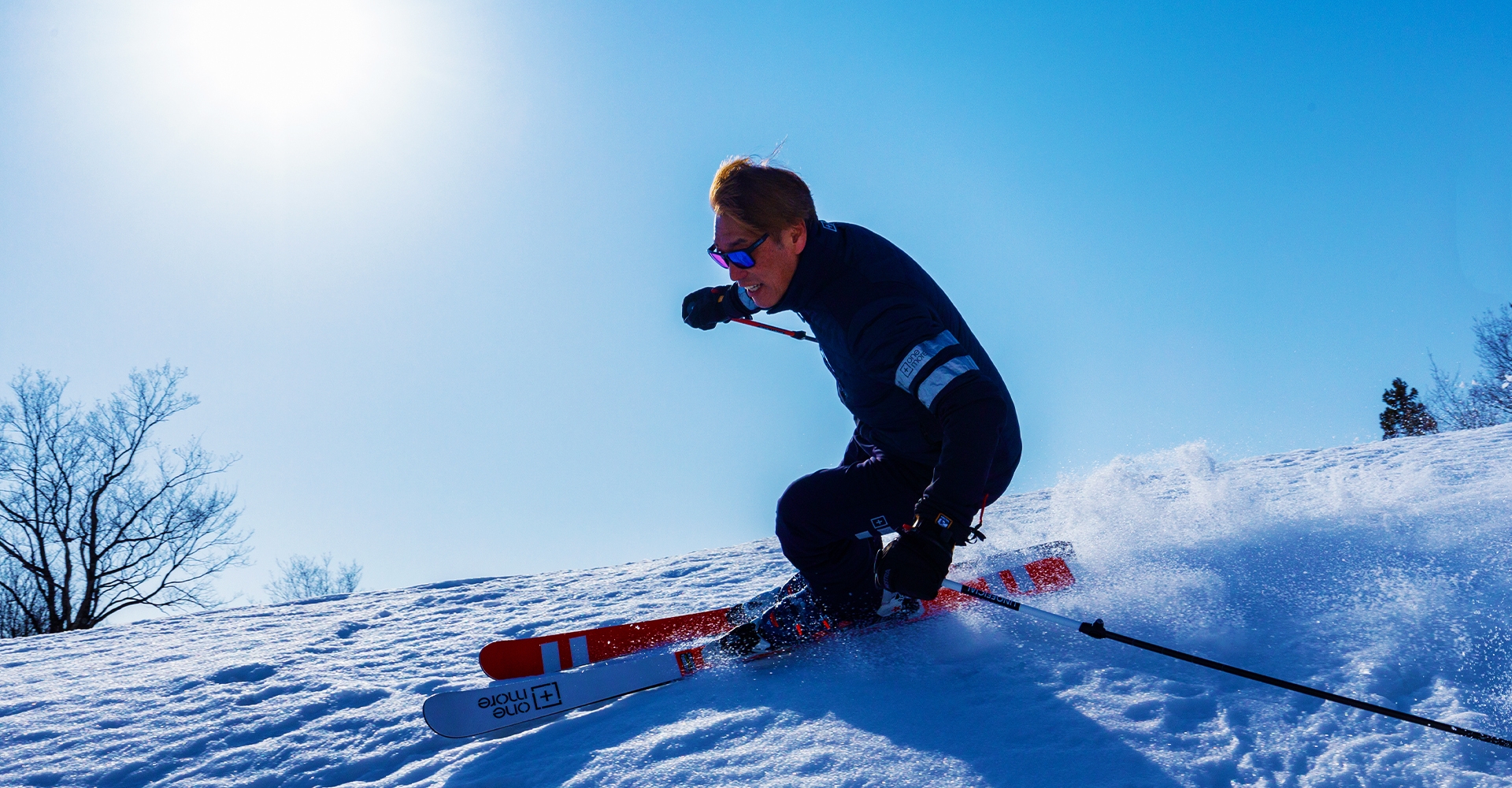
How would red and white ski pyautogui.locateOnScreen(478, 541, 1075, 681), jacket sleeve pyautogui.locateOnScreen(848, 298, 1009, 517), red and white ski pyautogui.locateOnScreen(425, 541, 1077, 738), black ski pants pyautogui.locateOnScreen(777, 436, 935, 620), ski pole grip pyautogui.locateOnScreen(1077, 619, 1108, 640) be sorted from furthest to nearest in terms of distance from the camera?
red and white ski pyautogui.locateOnScreen(478, 541, 1075, 681)
black ski pants pyautogui.locateOnScreen(777, 436, 935, 620)
red and white ski pyautogui.locateOnScreen(425, 541, 1077, 738)
jacket sleeve pyautogui.locateOnScreen(848, 298, 1009, 517)
ski pole grip pyautogui.locateOnScreen(1077, 619, 1108, 640)

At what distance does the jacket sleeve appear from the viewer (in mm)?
2287

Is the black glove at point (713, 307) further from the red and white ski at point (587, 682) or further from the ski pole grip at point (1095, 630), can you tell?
the ski pole grip at point (1095, 630)

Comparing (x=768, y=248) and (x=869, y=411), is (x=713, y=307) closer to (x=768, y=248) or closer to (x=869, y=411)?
(x=768, y=248)

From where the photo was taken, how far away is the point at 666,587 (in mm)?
5266

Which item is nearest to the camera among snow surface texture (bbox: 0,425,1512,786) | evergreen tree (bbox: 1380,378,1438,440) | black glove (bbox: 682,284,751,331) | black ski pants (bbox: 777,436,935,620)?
snow surface texture (bbox: 0,425,1512,786)

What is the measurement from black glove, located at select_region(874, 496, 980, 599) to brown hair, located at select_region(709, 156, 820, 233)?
103 centimetres

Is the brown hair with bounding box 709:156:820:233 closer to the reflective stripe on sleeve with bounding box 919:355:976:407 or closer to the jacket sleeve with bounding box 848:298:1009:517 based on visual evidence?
the jacket sleeve with bounding box 848:298:1009:517

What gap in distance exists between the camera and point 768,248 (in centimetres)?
264

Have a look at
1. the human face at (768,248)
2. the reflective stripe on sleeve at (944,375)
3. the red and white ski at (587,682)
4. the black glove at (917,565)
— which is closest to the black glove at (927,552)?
the black glove at (917,565)

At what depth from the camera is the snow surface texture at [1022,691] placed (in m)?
1.83

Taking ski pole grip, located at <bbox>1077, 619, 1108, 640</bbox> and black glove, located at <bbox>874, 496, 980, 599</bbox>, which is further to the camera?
black glove, located at <bbox>874, 496, 980, 599</bbox>

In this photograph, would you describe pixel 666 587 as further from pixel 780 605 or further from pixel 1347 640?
pixel 1347 640

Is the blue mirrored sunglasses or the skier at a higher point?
the blue mirrored sunglasses

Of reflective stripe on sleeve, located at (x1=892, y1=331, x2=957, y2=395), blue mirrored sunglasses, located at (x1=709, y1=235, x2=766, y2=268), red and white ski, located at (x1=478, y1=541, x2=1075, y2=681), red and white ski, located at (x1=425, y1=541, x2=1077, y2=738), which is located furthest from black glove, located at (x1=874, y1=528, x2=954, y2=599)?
blue mirrored sunglasses, located at (x1=709, y1=235, x2=766, y2=268)
